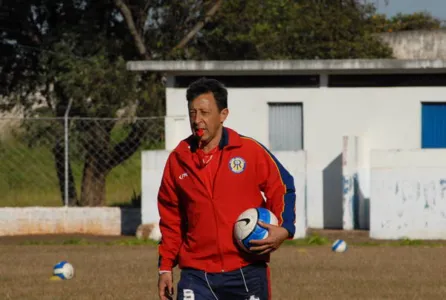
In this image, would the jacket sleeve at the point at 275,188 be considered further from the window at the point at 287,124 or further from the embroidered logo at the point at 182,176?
the window at the point at 287,124

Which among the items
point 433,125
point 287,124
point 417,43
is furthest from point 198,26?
point 417,43

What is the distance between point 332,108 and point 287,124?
1052 mm

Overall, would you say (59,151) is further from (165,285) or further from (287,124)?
(165,285)

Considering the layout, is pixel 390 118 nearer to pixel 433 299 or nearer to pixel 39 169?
pixel 39 169

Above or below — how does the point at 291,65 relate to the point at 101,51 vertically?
below

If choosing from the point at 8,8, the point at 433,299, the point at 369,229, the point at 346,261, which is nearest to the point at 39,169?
the point at 8,8

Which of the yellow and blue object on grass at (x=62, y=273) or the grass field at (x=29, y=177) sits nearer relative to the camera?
the yellow and blue object on grass at (x=62, y=273)

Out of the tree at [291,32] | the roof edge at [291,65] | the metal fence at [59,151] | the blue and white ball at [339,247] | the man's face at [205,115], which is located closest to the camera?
the man's face at [205,115]

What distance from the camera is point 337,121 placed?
22469mm

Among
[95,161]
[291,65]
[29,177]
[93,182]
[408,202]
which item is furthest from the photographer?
[93,182]

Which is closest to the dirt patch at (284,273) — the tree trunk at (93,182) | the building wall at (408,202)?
the building wall at (408,202)

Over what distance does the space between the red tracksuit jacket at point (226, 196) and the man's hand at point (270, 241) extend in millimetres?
86

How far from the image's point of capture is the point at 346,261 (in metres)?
15.4

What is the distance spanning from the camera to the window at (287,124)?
2273 cm
